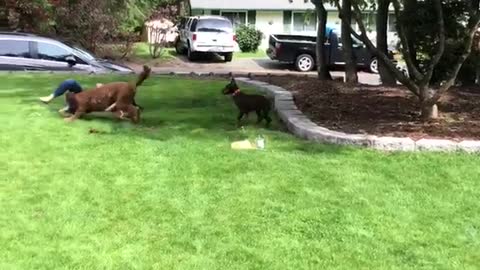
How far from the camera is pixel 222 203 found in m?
5.04

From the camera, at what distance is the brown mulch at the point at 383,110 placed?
276 inches

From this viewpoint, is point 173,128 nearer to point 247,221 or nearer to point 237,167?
point 237,167

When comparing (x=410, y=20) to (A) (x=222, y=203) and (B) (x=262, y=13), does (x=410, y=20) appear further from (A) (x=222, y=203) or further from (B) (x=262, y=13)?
(B) (x=262, y=13)

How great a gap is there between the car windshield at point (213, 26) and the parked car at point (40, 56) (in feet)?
54.3

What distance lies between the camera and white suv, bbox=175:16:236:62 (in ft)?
103

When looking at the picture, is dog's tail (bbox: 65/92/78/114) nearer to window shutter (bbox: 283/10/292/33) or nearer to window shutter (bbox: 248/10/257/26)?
window shutter (bbox: 248/10/257/26)

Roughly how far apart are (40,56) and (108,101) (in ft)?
26.1

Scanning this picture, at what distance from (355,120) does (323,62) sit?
4.91 meters

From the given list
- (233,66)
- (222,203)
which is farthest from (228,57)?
(222,203)

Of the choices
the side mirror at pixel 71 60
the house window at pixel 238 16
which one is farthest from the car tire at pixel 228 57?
the side mirror at pixel 71 60

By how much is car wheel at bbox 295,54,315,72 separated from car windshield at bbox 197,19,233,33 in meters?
4.16

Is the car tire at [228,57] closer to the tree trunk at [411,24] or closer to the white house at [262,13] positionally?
the white house at [262,13]

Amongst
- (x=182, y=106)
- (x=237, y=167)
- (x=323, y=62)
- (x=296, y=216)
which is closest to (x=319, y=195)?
(x=296, y=216)

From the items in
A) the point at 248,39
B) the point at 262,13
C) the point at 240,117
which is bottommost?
the point at 240,117
